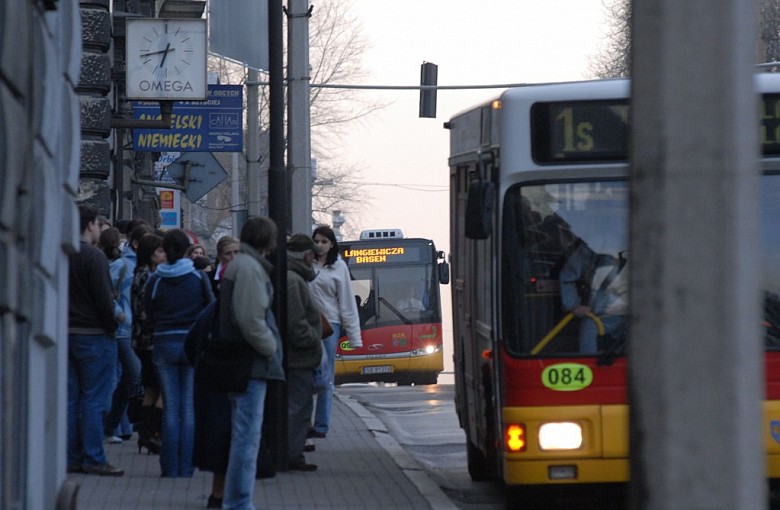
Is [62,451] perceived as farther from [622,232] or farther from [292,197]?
[292,197]

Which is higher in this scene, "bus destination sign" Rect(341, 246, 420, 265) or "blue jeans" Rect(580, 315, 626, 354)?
"bus destination sign" Rect(341, 246, 420, 265)

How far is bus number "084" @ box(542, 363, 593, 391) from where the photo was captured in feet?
27.3

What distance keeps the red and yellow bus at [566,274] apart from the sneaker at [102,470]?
3076 mm

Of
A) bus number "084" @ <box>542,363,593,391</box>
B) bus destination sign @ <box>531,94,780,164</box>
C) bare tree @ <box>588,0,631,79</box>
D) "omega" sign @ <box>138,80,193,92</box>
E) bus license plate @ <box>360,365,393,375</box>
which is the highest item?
bare tree @ <box>588,0,631,79</box>

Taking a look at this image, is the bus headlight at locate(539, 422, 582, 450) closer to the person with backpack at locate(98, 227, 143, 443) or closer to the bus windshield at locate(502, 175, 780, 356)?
the bus windshield at locate(502, 175, 780, 356)

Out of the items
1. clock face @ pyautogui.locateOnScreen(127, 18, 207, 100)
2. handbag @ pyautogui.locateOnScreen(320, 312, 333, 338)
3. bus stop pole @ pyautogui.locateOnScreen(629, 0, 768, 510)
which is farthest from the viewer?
clock face @ pyautogui.locateOnScreen(127, 18, 207, 100)

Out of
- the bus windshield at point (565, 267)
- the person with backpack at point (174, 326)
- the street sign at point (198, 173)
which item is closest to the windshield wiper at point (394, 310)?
the street sign at point (198, 173)

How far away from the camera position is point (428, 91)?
26891 millimetres

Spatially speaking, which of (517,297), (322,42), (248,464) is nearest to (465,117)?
(517,297)

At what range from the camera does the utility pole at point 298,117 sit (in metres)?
17.0

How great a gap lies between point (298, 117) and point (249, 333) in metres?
10.3

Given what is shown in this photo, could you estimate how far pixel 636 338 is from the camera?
3.27m

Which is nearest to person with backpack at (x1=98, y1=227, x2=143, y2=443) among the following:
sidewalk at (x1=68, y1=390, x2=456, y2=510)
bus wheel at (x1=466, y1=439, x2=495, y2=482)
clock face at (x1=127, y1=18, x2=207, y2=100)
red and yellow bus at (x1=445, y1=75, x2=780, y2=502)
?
sidewalk at (x1=68, y1=390, x2=456, y2=510)

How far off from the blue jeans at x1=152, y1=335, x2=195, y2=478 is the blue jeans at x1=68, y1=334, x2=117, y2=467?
0.34 meters
